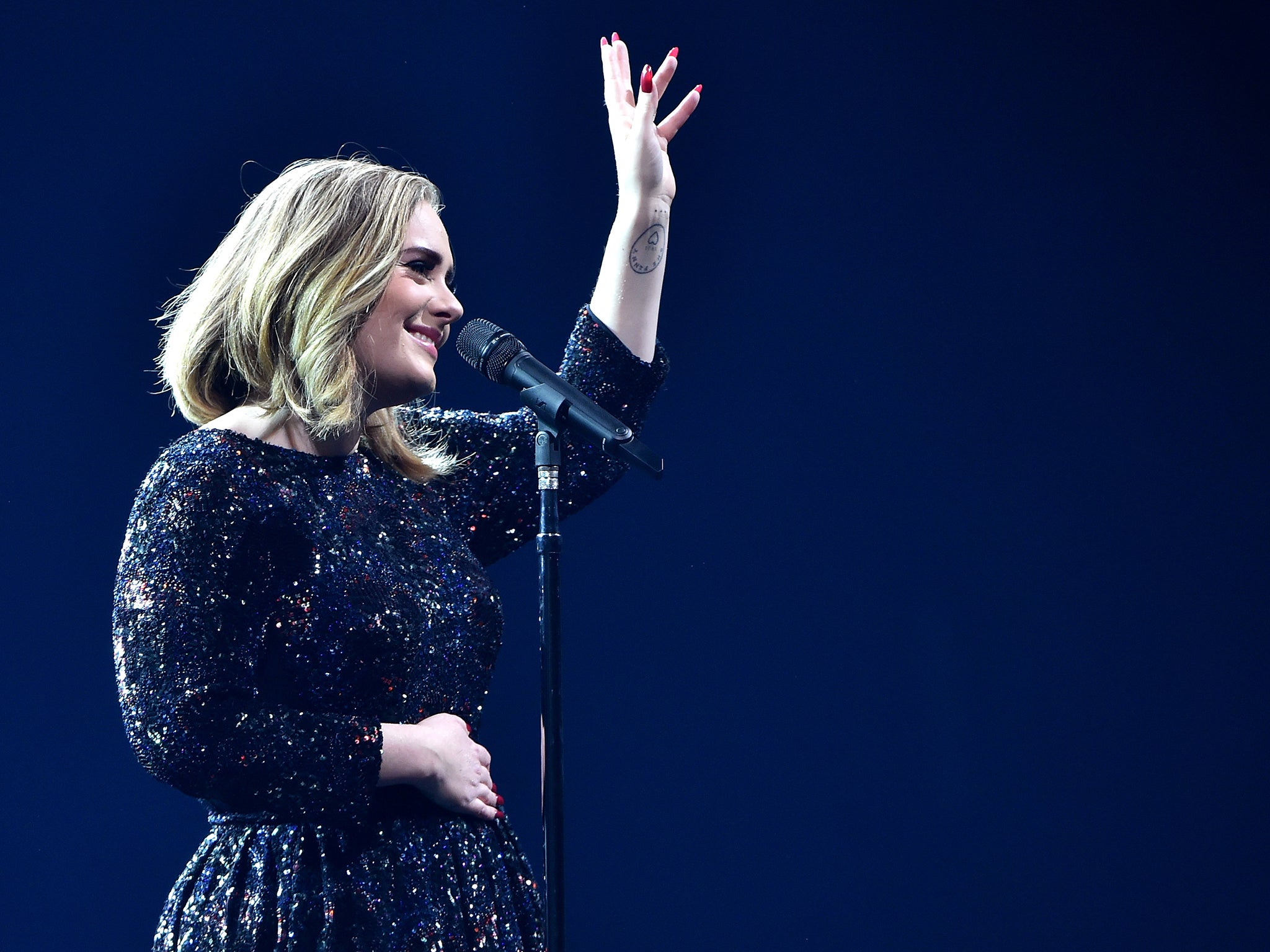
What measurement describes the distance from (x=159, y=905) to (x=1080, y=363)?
197cm

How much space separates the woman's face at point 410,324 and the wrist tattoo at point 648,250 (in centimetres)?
24

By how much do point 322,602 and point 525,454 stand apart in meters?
0.41

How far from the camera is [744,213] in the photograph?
241 cm

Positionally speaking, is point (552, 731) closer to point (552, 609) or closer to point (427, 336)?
point (552, 609)

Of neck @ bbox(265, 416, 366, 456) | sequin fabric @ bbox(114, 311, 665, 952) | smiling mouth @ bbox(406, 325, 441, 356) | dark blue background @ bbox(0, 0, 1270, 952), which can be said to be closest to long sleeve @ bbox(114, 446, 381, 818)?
sequin fabric @ bbox(114, 311, 665, 952)

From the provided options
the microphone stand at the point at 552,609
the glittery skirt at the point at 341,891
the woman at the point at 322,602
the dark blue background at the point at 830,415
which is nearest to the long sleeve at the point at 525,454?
the woman at the point at 322,602

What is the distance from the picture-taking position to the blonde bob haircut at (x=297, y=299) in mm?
1261

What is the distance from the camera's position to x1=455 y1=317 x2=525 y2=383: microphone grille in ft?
4.09

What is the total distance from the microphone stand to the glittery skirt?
0.36 ft

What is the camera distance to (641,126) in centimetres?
145

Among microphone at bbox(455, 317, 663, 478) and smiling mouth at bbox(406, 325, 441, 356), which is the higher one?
smiling mouth at bbox(406, 325, 441, 356)

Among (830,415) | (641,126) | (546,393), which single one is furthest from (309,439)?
(830,415)

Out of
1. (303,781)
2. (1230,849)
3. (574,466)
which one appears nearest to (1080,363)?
(1230,849)

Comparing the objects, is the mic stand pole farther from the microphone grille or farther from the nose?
the nose
